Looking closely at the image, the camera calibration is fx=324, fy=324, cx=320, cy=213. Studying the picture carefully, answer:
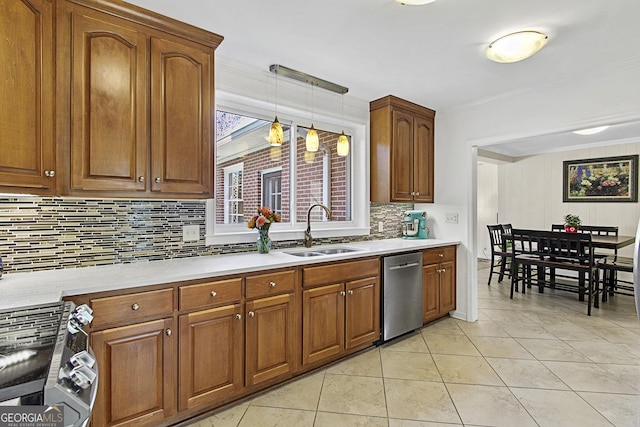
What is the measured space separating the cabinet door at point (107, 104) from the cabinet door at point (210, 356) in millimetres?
859

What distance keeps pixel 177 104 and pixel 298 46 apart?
Result: 94cm

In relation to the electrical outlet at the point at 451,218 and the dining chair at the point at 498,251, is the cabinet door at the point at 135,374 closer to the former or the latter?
the electrical outlet at the point at 451,218

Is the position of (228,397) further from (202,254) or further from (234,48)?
(234,48)

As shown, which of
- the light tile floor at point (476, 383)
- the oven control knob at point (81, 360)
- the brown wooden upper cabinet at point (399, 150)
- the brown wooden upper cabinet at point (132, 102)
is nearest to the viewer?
the oven control knob at point (81, 360)

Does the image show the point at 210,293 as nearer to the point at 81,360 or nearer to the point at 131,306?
the point at 131,306

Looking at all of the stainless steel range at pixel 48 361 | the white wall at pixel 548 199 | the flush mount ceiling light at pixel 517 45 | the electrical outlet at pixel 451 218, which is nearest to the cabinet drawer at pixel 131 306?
the stainless steel range at pixel 48 361

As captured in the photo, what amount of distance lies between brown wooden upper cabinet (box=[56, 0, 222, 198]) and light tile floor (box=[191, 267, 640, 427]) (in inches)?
58.9

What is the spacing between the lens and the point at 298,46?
229 centimetres

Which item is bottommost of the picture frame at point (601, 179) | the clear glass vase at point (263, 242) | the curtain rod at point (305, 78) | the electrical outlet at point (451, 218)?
the clear glass vase at point (263, 242)

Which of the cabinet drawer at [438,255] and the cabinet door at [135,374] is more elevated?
the cabinet drawer at [438,255]

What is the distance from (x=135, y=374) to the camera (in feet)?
5.47

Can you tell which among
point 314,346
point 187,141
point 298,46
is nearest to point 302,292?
point 314,346

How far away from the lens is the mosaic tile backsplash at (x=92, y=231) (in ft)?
5.81

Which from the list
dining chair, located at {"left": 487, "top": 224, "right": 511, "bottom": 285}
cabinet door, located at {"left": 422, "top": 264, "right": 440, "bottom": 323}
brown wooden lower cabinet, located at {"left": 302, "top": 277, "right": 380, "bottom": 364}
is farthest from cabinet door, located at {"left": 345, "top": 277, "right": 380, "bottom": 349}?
dining chair, located at {"left": 487, "top": 224, "right": 511, "bottom": 285}
